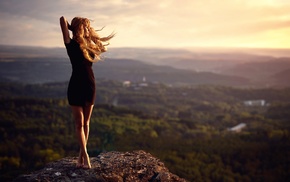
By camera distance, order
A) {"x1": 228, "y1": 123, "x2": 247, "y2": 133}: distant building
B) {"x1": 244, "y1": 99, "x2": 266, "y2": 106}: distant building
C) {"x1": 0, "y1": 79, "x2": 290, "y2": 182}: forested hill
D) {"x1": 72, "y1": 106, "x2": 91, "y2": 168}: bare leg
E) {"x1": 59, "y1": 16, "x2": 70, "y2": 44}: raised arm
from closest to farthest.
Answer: {"x1": 59, "y1": 16, "x2": 70, "y2": 44}: raised arm < {"x1": 72, "y1": 106, "x2": 91, "y2": 168}: bare leg < {"x1": 0, "y1": 79, "x2": 290, "y2": 182}: forested hill < {"x1": 228, "y1": 123, "x2": 247, "y2": 133}: distant building < {"x1": 244, "y1": 99, "x2": 266, "y2": 106}: distant building

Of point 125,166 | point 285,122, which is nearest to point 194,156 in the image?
point 285,122

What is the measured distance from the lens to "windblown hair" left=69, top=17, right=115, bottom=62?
6492 mm

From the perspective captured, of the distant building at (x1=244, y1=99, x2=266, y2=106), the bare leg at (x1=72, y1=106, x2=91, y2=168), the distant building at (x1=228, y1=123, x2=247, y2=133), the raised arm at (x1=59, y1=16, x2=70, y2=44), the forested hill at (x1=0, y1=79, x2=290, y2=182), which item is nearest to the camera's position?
the raised arm at (x1=59, y1=16, x2=70, y2=44)

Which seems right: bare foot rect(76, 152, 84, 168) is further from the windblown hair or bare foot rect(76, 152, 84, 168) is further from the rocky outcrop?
the windblown hair

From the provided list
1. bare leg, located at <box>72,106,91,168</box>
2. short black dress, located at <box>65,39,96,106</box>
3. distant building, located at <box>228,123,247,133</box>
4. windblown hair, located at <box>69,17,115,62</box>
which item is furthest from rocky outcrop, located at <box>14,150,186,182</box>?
Answer: distant building, located at <box>228,123,247,133</box>

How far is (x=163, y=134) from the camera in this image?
84.1m

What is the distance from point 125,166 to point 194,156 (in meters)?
55.3

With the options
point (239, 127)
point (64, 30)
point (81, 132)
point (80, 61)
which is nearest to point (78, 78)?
point (80, 61)

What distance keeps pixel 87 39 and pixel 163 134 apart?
78465 mm

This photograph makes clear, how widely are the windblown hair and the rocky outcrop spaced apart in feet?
7.26

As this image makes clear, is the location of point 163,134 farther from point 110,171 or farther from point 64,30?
point 64,30

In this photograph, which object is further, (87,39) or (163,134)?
(163,134)

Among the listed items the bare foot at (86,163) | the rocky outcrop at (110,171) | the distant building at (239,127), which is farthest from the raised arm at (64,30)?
the distant building at (239,127)

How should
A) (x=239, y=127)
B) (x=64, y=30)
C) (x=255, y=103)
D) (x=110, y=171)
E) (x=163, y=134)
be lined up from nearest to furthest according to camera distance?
(x=64, y=30), (x=110, y=171), (x=163, y=134), (x=239, y=127), (x=255, y=103)
